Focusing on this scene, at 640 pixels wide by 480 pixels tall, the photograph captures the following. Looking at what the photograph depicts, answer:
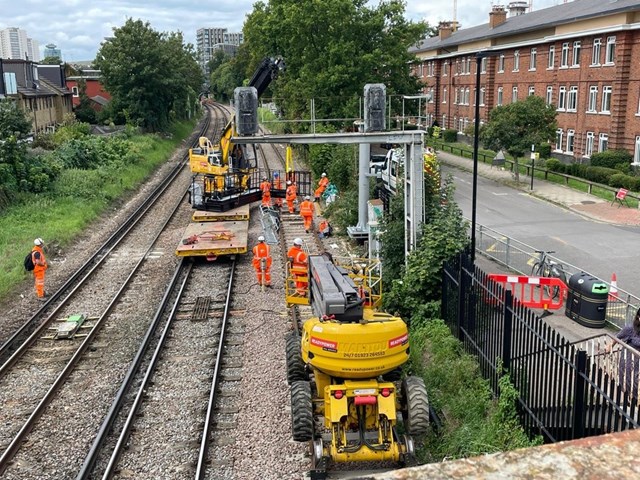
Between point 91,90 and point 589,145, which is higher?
point 91,90

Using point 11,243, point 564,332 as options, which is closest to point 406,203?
point 564,332

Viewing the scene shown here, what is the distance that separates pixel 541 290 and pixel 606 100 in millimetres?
26841

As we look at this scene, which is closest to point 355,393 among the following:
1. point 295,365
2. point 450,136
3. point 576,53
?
point 295,365

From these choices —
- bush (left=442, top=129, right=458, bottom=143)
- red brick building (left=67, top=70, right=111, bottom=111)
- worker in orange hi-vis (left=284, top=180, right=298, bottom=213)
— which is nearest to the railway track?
worker in orange hi-vis (left=284, top=180, right=298, bottom=213)

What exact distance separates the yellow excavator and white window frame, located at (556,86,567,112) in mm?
21558

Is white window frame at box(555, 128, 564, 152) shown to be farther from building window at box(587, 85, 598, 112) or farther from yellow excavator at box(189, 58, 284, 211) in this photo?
yellow excavator at box(189, 58, 284, 211)

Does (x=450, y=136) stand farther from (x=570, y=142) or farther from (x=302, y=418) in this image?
(x=302, y=418)

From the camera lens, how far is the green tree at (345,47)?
3719cm

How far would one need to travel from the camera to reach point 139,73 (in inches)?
2037

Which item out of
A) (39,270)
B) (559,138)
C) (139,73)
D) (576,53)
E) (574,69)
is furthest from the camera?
(139,73)

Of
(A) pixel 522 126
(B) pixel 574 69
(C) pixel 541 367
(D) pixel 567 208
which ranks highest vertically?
(B) pixel 574 69

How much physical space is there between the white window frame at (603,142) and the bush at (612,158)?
58.9 inches

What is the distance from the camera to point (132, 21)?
52.6m

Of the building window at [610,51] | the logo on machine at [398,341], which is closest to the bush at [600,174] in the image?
the building window at [610,51]
